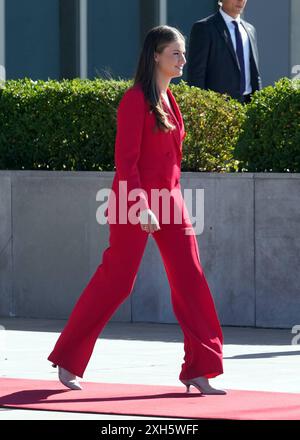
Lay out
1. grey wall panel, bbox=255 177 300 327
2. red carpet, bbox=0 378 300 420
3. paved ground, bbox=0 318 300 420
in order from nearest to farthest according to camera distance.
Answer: red carpet, bbox=0 378 300 420 → paved ground, bbox=0 318 300 420 → grey wall panel, bbox=255 177 300 327

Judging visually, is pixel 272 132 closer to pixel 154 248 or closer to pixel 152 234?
pixel 154 248

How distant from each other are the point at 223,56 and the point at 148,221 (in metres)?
4.96

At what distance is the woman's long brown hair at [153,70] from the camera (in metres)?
7.53

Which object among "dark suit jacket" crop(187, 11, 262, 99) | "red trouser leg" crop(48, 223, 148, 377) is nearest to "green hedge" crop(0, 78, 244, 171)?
"dark suit jacket" crop(187, 11, 262, 99)

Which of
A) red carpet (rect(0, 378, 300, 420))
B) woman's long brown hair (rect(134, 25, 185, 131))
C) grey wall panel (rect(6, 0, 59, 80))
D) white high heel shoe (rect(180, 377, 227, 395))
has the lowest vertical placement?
red carpet (rect(0, 378, 300, 420))

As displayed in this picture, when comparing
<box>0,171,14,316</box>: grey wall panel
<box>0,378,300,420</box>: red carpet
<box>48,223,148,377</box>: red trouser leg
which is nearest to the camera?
<box>0,378,300,420</box>: red carpet

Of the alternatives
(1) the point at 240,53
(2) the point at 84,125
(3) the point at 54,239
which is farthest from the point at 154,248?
(1) the point at 240,53

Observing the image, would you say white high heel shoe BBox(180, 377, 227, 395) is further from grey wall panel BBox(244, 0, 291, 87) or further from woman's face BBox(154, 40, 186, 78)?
grey wall panel BBox(244, 0, 291, 87)

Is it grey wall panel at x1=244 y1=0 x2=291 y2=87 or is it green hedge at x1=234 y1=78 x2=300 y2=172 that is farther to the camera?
grey wall panel at x1=244 y1=0 x2=291 y2=87

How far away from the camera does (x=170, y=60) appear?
7621 millimetres

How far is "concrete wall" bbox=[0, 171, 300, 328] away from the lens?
34.9 ft

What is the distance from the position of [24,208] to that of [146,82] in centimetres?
408

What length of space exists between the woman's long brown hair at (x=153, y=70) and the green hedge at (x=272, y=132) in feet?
10.3

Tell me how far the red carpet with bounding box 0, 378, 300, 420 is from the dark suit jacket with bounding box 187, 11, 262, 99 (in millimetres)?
4716
